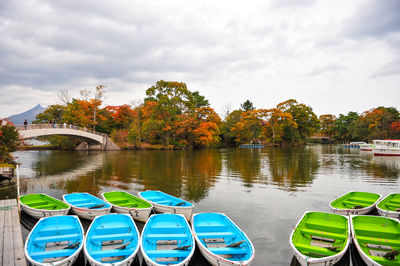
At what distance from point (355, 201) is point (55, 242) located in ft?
41.7

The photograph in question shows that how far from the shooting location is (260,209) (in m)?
12.4

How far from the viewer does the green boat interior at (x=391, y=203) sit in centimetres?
1076

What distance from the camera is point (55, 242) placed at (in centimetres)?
744

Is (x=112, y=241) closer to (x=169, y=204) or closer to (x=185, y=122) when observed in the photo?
(x=169, y=204)

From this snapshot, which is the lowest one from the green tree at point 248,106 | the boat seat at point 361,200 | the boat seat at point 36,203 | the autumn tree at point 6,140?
the boat seat at point 361,200

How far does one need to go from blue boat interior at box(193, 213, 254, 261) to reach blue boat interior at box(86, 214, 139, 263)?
6.73ft

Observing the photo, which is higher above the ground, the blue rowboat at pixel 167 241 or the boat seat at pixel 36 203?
the boat seat at pixel 36 203

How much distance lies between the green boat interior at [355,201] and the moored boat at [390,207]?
1.74 feet

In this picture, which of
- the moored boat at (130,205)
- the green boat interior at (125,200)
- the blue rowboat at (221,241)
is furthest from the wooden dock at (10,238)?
the blue rowboat at (221,241)

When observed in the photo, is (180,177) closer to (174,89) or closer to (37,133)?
(37,133)

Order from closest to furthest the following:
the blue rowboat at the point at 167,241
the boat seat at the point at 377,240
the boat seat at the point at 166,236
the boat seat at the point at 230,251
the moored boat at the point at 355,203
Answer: the blue rowboat at the point at 167,241, the boat seat at the point at 230,251, the boat seat at the point at 377,240, the boat seat at the point at 166,236, the moored boat at the point at 355,203

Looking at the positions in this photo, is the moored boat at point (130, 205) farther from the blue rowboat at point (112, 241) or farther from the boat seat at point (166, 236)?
the boat seat at point (166, 236)

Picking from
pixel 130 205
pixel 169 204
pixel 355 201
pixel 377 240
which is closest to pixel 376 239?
pixel 377 240

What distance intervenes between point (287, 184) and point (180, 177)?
8489mm
